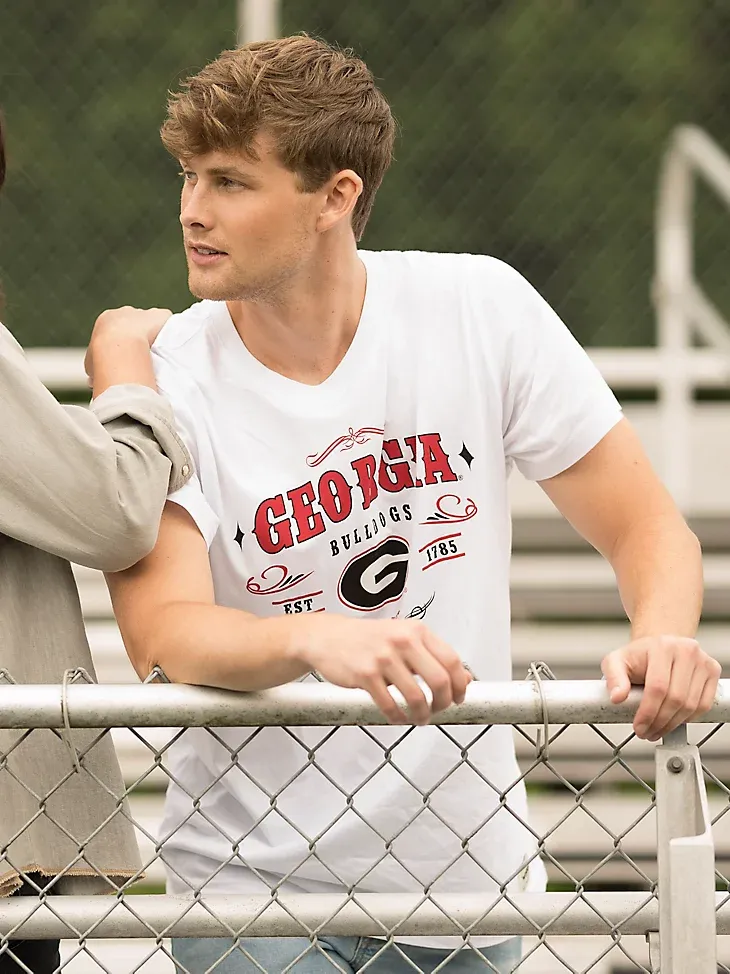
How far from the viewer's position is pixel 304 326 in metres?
1.88

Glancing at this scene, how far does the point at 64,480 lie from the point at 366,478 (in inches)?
18.5

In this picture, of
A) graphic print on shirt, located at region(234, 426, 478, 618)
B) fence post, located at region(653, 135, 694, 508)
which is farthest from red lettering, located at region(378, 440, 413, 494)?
fence post, located at region(653, 135, 694, 508)

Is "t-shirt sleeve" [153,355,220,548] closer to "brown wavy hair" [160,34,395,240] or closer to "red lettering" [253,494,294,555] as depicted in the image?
"red lettering" [253,494,294,555]

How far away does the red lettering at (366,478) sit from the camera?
182 centimetres

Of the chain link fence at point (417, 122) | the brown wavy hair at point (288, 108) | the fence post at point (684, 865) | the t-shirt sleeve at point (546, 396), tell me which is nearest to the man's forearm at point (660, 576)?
the t-shirt sleeve at point (546, 396)

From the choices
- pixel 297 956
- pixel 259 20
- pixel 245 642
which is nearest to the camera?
pixel 245 642

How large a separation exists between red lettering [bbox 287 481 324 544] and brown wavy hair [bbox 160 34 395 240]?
397mm

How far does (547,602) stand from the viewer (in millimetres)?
4789

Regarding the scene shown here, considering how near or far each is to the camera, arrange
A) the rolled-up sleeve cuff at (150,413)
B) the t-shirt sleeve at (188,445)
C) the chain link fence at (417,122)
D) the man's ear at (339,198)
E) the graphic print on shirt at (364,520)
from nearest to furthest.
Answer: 1. the rolled-up sleeve cuff at (150,413)
2. the t-shirt sleeve at (188,445)
3. the graphic print on shirt at (364,520)
4. the man's ear at (339,198)
5. the chain link fence at (417,122)

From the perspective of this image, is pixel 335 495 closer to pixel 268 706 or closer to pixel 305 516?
pixel 305 516

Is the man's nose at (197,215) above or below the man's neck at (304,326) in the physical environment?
above

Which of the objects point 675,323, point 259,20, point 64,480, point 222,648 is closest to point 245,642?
point 222,648

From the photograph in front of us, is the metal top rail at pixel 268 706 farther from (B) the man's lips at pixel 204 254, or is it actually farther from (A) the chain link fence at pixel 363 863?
(B) the man's lips at pixel 204 254

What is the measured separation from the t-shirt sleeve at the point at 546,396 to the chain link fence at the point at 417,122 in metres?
3.03
